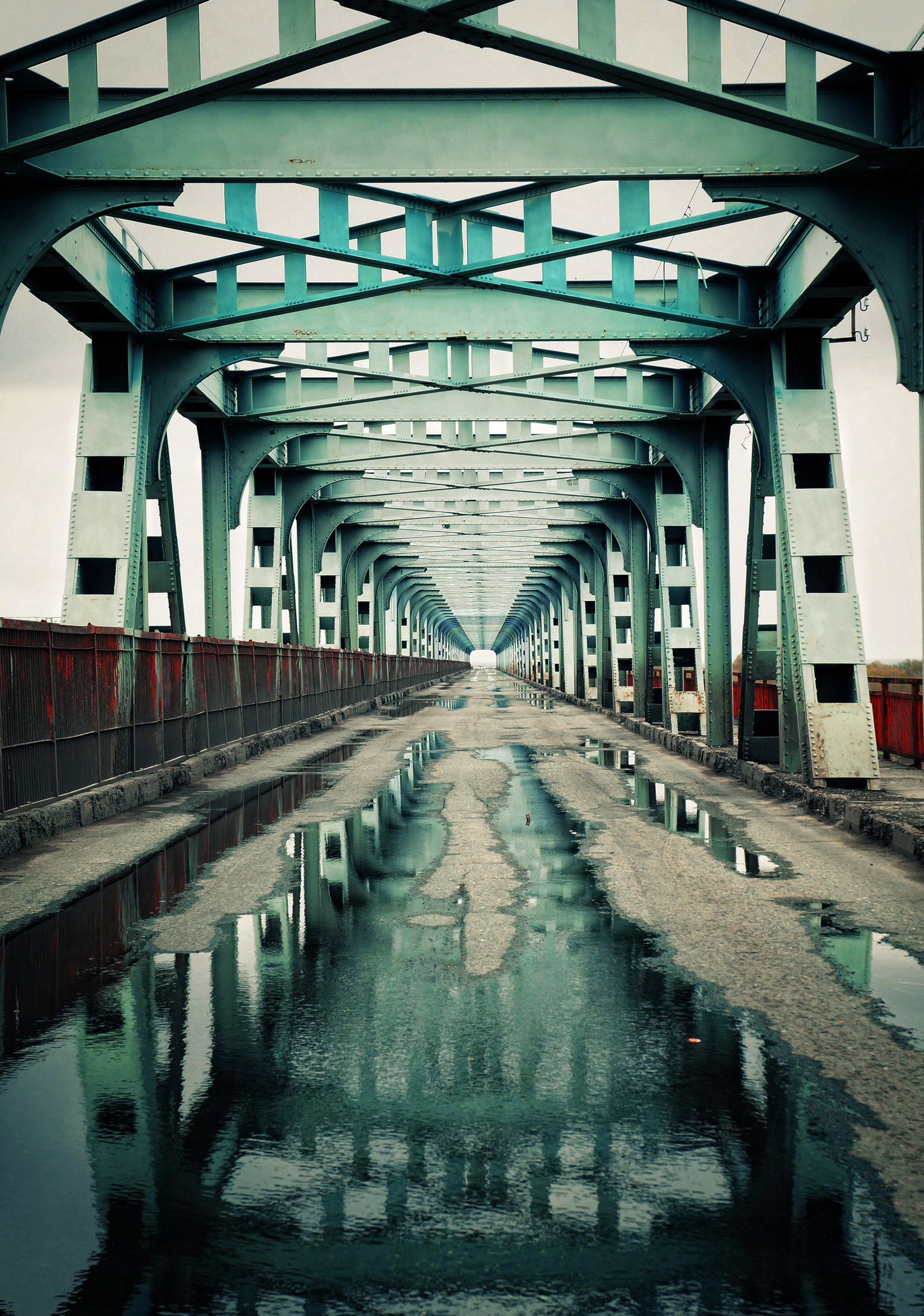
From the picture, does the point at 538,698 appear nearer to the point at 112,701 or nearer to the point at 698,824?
the point at 112,701

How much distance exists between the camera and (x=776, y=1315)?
9.71 ft

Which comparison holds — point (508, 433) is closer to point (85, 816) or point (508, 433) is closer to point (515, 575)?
point (85, 816)

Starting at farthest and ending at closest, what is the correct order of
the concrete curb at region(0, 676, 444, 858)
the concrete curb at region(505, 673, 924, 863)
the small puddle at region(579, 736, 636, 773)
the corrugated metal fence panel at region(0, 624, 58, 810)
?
the small puddle at region(579, 736, 636, 773), the corrugated metal fence panel at region(0, 624, 58, 810), the concrete curb at region(0, 676, 444, 858), the concrete curb at region(505, 673, 924, 863)

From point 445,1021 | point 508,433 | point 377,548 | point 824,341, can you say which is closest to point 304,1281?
point 445,1021

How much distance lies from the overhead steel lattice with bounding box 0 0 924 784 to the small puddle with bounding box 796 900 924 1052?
6.36 meters

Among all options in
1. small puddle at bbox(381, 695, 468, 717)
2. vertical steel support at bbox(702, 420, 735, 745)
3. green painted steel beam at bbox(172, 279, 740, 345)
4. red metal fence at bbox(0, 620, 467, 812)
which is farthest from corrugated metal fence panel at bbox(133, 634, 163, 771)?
small puddle at bbox(381, 695, 468, 717)

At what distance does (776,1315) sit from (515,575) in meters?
72.0

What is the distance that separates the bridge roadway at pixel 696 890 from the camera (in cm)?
487

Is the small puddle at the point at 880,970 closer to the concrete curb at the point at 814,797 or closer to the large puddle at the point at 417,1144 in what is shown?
the large puddle at the point at 417,1144

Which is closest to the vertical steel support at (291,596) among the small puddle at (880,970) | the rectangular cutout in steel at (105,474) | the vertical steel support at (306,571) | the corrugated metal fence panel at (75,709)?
the vertical steel support at (306,571)

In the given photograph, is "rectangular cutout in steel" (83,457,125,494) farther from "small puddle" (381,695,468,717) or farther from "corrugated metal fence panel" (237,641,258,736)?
"small puddle" (381,695,468,717)

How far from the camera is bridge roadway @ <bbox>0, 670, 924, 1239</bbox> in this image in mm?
4867

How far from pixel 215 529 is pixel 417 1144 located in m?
21.8

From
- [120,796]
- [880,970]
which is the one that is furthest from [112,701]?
[880,970]
